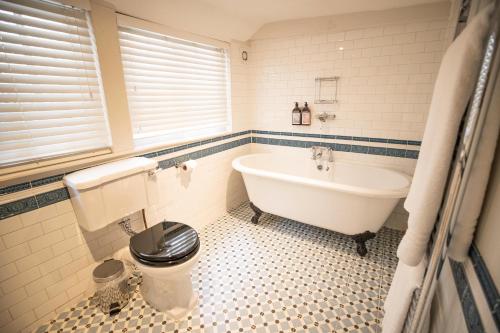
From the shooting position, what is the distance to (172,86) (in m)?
2.34

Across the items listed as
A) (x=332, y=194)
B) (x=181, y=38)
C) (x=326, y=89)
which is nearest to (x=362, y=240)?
(x=332, y=194)

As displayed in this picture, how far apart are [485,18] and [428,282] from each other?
847mm

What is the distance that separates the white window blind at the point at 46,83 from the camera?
1.37 m

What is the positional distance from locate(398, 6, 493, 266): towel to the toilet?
1.30 m

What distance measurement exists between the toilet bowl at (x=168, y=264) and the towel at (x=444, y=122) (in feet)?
4.13

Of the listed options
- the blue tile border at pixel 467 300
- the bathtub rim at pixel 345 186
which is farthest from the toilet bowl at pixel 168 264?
the blue tile border at pixel 467 300

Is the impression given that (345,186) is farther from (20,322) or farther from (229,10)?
(20,322)

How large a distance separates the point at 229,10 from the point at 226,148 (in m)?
1.47

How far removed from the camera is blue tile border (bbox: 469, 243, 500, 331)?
27.1 inches

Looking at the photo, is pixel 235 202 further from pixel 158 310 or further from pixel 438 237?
pixel 438 237

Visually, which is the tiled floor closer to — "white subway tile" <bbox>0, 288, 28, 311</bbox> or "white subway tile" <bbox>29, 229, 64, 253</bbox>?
"white subway tile" <bbox>0, 288, 28, 311</bbox>

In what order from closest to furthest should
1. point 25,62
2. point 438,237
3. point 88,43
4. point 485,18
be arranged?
point 485,18 < point 438,237 < point 25,62 < point 88,43

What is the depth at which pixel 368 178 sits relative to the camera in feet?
8.95

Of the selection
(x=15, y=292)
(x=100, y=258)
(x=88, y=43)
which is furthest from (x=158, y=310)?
(x=88, y=43)
